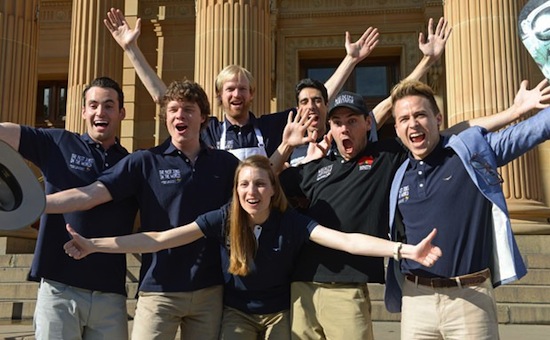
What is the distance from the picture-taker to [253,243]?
3521 mm

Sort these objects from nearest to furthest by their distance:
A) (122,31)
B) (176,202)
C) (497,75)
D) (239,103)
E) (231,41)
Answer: (176,202) < (239,103) < (122,31) < (497,75) < (231,41)

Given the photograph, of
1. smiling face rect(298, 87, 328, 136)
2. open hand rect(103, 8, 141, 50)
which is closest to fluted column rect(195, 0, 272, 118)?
open hand rect(103, 8, 141, 50)

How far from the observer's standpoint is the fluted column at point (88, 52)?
13656 mm

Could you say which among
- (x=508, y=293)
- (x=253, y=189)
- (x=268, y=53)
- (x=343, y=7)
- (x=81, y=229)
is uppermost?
(x=343, y=7)

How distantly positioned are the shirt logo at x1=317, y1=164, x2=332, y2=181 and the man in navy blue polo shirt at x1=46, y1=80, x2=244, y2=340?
0.56 meters

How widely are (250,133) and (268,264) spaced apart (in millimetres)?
1238

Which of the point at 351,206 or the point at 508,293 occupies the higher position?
the point at 351,206

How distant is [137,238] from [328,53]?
1352 centimetres

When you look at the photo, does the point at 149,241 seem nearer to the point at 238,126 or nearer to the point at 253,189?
the point at 253,189

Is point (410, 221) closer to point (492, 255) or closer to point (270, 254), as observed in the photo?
point (492, 255)

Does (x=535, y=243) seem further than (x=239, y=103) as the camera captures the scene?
Yes

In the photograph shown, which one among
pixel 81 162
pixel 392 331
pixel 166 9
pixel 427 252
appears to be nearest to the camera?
pixel 427 252

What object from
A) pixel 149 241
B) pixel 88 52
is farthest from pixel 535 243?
pixel 88 52

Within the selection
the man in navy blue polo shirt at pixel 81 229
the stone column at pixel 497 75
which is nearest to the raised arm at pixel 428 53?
the man in navy blue polo shirt at pixel 81 229
